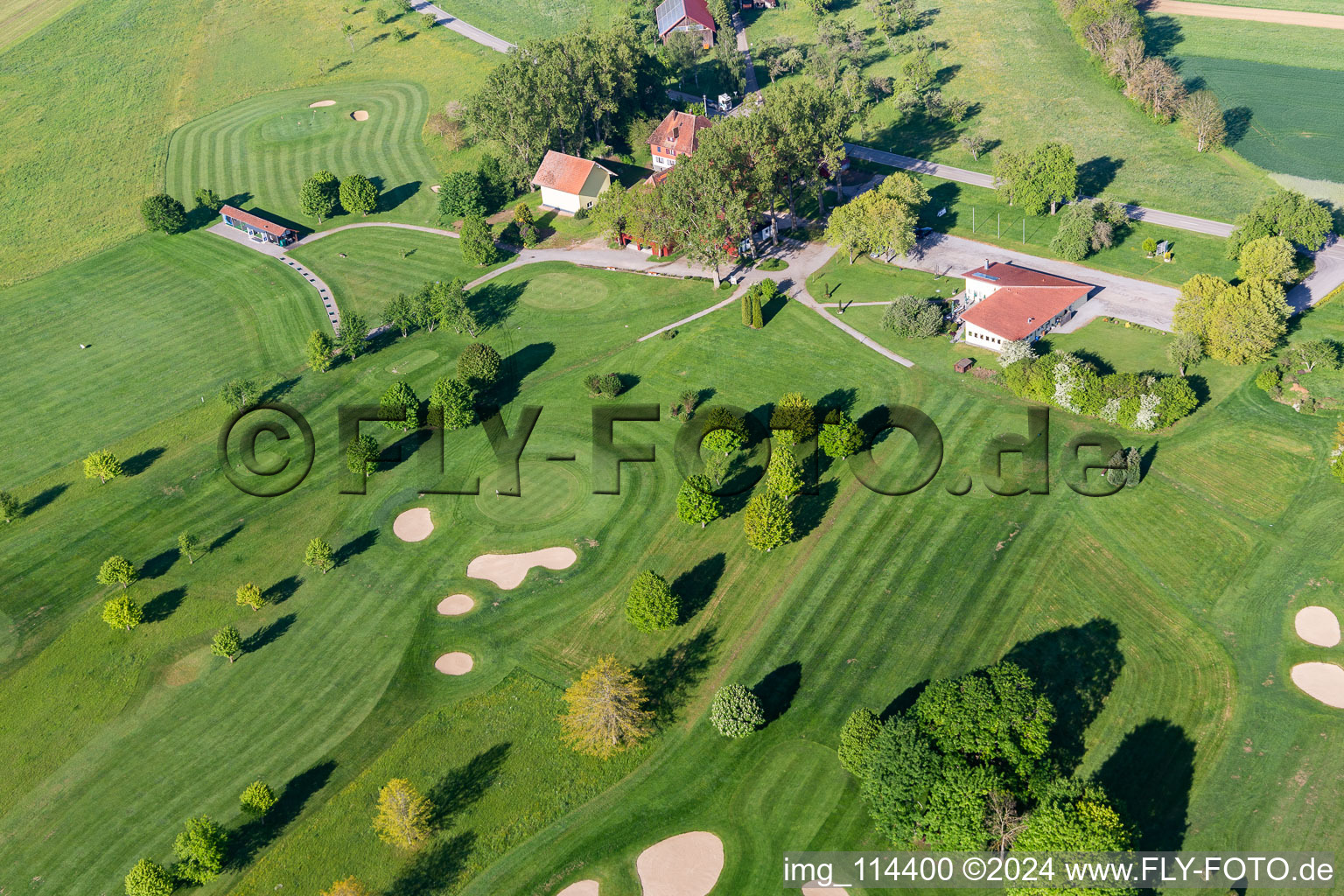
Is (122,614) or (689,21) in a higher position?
(689,21)

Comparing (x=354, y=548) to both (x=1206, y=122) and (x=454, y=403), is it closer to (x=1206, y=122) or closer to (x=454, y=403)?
(x=454, y=403)

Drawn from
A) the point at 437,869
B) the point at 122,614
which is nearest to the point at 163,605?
the point at 122,614

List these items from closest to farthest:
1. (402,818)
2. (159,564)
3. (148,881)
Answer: (148,881) → (402,818) → (159,564)

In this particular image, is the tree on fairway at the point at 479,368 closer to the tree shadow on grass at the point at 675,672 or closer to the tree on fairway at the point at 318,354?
the tree on fairway at the point at 318,354

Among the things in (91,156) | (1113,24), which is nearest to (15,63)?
(91,156)

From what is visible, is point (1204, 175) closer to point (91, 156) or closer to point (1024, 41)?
point (1024, 41)

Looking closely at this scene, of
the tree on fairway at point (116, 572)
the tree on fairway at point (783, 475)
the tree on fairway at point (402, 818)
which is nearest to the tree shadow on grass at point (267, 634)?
the tree on fairway at point (116, 572)
